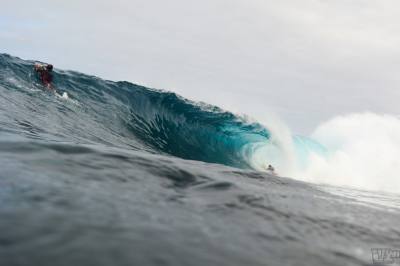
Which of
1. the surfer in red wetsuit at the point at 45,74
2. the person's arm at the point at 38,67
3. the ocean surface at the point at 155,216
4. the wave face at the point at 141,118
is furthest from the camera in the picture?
the person's arm at the point at 38,67

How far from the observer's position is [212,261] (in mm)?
2605

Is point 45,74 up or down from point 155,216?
up

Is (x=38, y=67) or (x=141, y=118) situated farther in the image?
(x=141, y=118)

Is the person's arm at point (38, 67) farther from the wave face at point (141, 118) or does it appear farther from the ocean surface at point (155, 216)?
the ocean surface at point (155, 216)

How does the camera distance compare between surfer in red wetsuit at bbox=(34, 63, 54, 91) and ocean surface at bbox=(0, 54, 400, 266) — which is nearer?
ocean surface at bbox=(0, 54, 400, 266)

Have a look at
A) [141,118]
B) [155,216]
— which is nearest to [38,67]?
[141,118]

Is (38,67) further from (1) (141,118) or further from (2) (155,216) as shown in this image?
(2) (155,216)

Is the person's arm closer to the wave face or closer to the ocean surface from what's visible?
the wave face

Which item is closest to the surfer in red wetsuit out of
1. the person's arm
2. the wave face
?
the person's arm

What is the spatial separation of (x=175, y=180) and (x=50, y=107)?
8.57m

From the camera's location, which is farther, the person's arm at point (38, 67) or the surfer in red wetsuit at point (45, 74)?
the person's arm at point (38, 67)

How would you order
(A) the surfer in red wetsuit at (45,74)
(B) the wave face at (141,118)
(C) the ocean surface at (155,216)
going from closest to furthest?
(C) the ocean surface at (155,216) < (B) the wave face at (141,118) < (A) the surfer in red wetsuit at (45,74)

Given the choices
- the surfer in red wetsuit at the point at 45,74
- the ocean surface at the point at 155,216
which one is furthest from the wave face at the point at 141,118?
the ocean surface at the point at 155,216

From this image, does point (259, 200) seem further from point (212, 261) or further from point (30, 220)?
point (30, 220)
